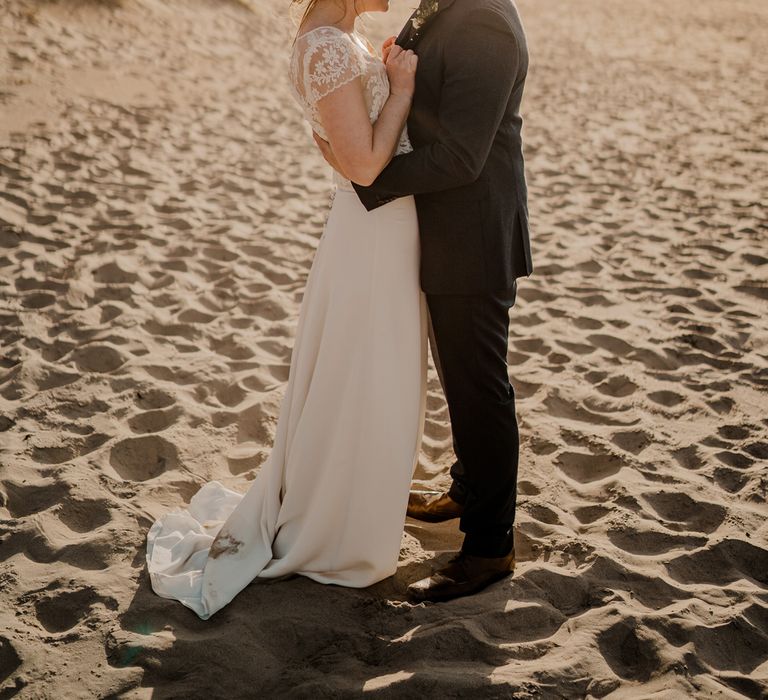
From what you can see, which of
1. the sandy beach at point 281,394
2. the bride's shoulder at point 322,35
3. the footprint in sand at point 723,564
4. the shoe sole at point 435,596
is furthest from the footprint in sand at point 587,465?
the bride's shoulder at point 322,35

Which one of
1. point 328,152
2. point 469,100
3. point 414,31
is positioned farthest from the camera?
point 328,152

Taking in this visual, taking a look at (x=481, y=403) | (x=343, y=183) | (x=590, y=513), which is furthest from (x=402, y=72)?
(x=590, y=513)

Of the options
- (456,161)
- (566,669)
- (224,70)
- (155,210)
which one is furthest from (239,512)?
(224,70)

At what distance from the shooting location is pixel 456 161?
7.47 feet

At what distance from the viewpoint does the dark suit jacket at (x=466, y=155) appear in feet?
7.35

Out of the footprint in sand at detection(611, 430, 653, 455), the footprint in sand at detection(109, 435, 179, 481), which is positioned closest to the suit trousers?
the footprint in sand at detection(611, 430, 653, 455)

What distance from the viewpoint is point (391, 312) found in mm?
2578

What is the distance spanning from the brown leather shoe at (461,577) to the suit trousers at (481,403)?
0.11 feet

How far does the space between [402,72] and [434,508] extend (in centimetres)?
167

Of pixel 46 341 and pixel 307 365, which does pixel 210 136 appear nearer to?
pixel 46 341

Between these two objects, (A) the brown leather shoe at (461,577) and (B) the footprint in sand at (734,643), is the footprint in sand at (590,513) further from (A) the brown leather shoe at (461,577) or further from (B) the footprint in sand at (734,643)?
(B) the footprint in sand at (734,643)

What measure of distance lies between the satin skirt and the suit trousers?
119 mm

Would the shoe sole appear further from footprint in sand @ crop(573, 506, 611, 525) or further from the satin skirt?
footprint in sand @ crop(573, 506, 611, 525)

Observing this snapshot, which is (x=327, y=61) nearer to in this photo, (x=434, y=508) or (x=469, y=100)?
(x=469, y=100)
